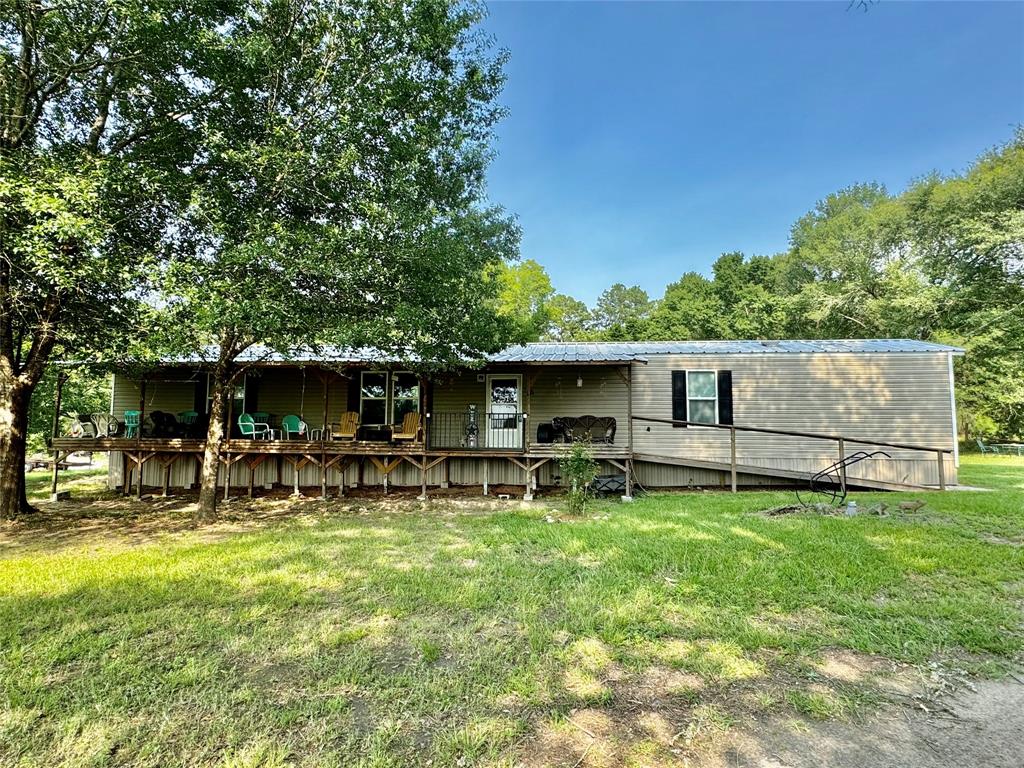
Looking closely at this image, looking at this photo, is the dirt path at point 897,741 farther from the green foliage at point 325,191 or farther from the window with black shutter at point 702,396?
the window with black shutter at point 702,396

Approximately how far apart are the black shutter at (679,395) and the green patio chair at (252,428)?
946 cm

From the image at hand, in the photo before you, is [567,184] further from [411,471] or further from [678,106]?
[411,471]

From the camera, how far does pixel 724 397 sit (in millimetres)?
11328

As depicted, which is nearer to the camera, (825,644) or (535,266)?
(825,644)

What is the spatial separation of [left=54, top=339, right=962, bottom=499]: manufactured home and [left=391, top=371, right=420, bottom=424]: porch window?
3cm

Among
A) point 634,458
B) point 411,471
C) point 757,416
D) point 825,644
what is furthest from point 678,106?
point 825,644

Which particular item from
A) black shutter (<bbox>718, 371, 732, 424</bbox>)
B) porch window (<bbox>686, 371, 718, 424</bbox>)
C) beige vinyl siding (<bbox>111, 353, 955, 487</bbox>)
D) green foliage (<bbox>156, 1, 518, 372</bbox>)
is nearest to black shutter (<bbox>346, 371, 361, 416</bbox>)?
beige vinyl siding (<bbox>111, 353, 955, 487</bbox>)

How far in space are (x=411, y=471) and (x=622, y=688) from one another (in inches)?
362

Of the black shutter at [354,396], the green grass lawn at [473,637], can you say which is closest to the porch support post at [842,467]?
the green grass lawn at [473,637]

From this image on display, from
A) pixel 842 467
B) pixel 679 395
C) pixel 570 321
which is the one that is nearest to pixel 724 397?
pixel 679 395

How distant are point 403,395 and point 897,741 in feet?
34.8

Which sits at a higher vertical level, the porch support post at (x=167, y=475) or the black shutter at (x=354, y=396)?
the black shutter at (x=354, y=396)

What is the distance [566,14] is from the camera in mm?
10203

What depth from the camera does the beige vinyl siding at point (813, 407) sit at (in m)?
10.7
